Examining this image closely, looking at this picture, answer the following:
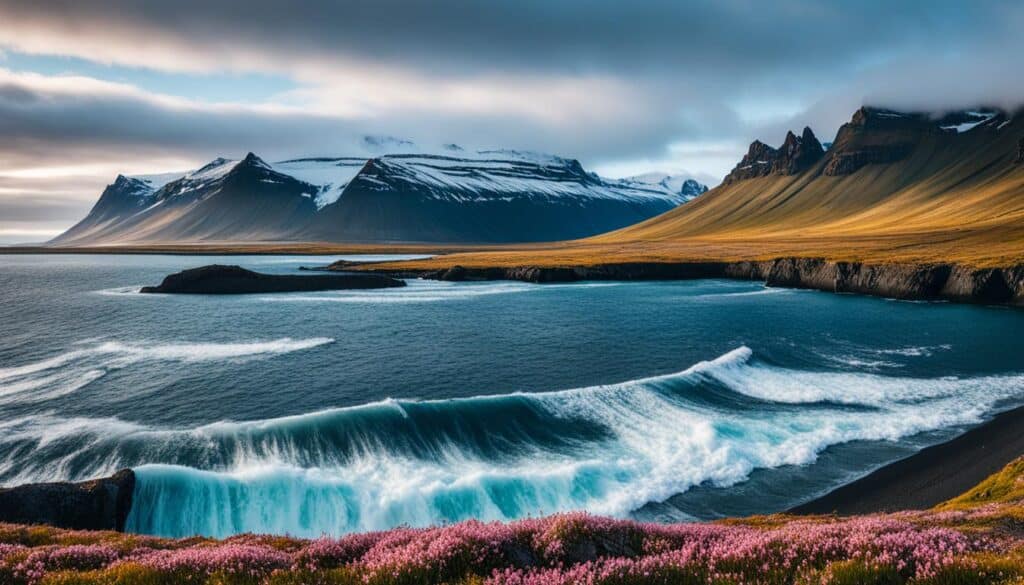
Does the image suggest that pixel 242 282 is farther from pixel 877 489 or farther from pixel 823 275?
pixel 823 275

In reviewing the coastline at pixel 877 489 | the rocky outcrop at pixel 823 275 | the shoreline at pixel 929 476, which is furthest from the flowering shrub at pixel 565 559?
the rocky outcrop at pixel 823 275

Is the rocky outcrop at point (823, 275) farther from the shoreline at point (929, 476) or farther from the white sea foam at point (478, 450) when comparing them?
the shoreline at point (929, 476)

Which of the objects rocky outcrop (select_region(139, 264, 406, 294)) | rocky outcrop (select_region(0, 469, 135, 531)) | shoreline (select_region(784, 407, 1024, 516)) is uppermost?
rocky outcrop (select_region(139, 264, 406, 294))

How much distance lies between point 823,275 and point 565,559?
116 metres

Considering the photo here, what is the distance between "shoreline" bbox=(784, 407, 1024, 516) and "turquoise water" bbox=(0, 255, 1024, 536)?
1.01 metres

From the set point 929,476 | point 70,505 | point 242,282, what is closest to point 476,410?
point 70,505

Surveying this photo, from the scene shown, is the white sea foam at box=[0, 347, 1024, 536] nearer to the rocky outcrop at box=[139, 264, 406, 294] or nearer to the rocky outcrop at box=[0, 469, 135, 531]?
the rocky outcrop at box=[0, 469, 135, 531]

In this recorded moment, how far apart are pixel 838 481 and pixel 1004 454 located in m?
10.3

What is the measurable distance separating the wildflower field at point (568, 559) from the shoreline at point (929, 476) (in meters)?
15.8

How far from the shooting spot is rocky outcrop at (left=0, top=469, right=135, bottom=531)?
810 inches

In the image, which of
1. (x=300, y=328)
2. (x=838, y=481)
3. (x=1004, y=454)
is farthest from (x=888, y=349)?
(x=300, y=328)

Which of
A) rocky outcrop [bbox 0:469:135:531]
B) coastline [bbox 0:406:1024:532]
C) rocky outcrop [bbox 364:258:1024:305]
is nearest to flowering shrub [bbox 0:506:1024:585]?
coastline [bbox 0:406:1024:532]

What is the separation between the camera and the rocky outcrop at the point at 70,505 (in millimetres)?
20578

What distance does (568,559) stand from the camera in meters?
10.1
